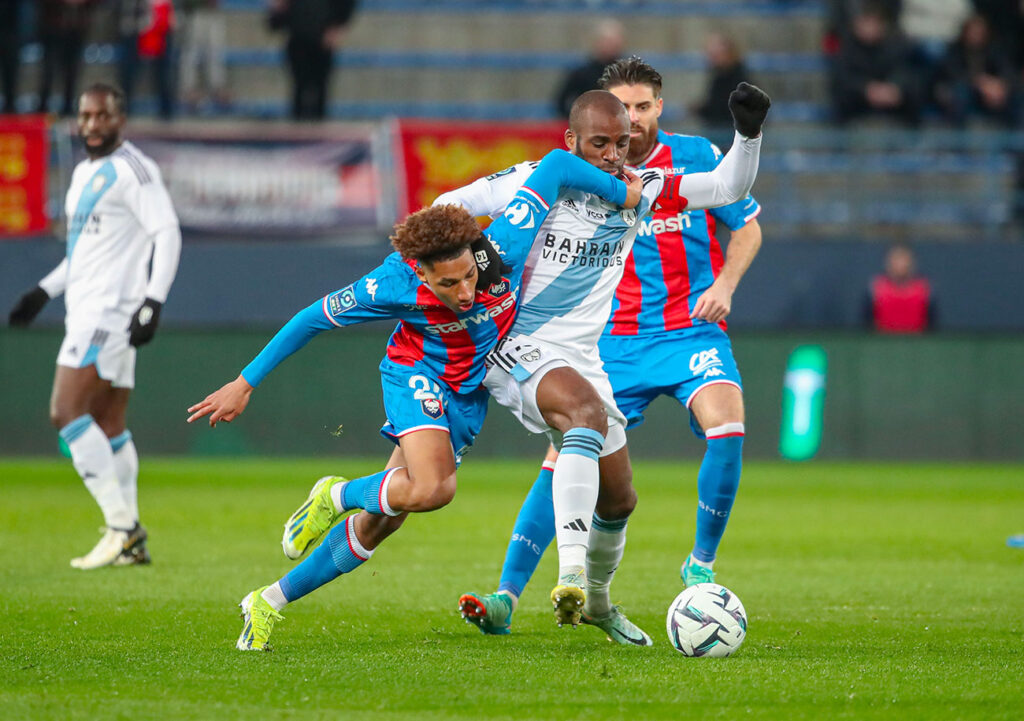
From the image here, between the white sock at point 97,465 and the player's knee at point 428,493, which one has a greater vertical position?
the player's knee at point 428,493

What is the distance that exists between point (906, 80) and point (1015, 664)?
13.2 meters

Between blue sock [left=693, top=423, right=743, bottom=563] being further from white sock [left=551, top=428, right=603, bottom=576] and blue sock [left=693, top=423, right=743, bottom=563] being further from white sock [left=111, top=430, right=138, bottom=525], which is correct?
white sock [left=111, top=430, right=138, bottom=525]

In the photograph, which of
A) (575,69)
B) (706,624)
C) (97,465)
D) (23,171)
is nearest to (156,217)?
(97,465)

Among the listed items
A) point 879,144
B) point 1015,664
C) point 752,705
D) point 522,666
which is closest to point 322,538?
point 522,666

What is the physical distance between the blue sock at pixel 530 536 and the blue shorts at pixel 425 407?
0.49m

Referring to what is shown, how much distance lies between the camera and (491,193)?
18.4ft

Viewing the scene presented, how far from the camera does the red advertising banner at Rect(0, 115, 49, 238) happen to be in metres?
14.8

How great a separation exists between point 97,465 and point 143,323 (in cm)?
86

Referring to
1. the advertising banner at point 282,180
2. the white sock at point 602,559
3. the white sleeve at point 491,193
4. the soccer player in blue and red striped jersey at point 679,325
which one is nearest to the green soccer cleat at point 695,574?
the soccer player in blue and red striped jersey at point 679,325

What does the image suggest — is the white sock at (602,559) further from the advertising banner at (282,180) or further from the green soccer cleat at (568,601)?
the advertising banner at (282,180)

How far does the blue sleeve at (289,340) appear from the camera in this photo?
5070 mm

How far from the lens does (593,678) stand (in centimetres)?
462

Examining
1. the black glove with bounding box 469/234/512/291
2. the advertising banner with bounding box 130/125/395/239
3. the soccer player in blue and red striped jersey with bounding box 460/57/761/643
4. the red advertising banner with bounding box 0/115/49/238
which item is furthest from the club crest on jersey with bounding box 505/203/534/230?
the red advertising banner with bounding box 0/115/49/238

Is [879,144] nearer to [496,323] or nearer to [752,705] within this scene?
[496,323]
